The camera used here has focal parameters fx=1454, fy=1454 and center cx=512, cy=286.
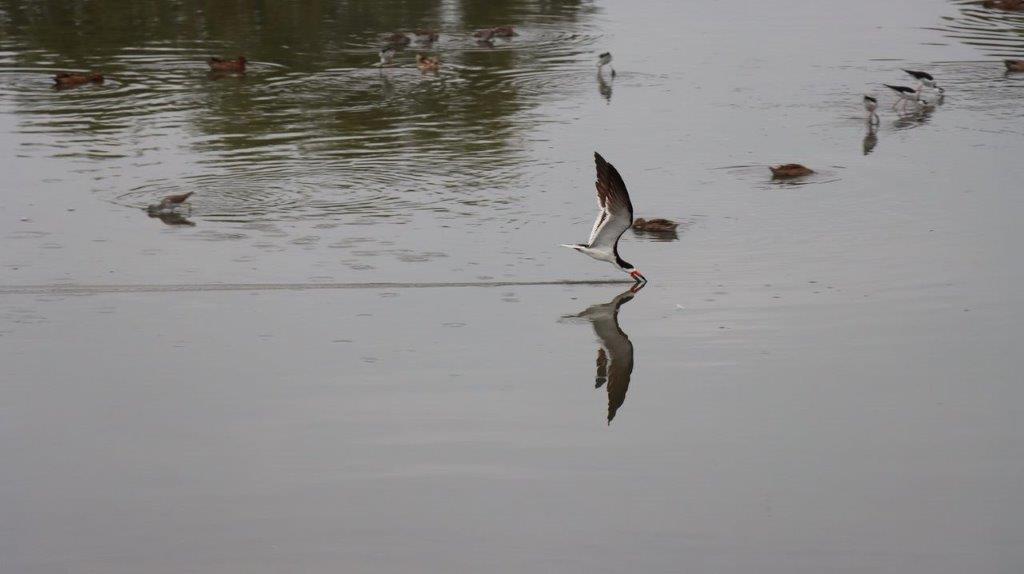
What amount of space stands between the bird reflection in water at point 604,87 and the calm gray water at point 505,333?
0.36 feet

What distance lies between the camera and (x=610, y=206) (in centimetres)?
1425

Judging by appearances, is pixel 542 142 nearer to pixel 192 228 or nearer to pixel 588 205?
pixel 588 205

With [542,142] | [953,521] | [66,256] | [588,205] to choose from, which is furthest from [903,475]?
[542,142]

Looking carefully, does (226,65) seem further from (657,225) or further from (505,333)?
(505,333)

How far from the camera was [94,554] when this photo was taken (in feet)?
30.0

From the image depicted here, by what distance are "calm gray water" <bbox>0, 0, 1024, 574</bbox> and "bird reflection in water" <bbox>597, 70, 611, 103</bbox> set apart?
11 centimetres

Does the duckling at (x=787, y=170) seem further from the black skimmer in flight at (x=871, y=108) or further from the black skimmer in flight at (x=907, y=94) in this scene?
the black skimmer in flight at (x=907, y=94)

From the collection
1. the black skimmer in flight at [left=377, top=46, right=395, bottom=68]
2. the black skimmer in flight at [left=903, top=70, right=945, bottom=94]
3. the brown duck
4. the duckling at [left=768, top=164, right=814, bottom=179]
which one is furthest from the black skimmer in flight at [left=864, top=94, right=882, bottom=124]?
the brown duck

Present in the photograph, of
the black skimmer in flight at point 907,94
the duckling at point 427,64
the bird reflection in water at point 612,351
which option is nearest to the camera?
the bird reflection in water at point 612,351

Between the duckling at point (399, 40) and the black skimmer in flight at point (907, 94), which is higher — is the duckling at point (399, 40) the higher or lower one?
the higher one

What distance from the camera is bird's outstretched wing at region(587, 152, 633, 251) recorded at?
1394 cm

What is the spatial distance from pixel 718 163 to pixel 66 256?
8999 mm

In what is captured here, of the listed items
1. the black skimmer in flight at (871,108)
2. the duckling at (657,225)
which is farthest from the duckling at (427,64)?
the duckling at (657,225)

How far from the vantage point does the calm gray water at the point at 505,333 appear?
948cm
